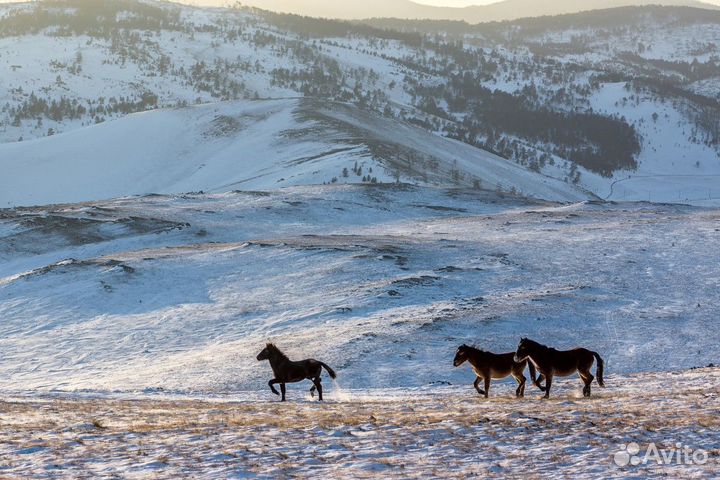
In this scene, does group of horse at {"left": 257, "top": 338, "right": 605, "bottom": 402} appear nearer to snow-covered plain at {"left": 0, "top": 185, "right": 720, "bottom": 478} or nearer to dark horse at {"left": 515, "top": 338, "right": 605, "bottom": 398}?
dark horse at {"left": 515, "top": 338, "right": 605, "bottom": 398}

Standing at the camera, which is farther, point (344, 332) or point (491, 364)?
point (344, 332)

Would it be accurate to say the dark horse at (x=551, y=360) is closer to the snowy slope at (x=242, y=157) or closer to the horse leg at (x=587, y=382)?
the horse leg at (x=587, y=382)

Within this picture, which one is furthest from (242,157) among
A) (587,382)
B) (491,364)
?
(587,382)

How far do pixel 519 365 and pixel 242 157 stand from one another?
9571cm

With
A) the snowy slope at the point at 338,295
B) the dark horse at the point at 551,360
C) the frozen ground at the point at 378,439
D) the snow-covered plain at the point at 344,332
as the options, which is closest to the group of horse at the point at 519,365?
the dark horse at the point at 551,360

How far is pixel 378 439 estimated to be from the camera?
11.7m

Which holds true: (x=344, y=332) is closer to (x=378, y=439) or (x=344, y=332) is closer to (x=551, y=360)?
(x=551, y=360)

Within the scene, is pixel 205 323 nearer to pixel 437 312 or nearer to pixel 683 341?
pixel 437 312

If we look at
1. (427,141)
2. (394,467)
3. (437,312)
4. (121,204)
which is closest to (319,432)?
(394,467)

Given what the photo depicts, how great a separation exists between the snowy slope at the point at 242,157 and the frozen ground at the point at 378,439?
68551mm

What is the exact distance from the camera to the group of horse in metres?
16.0

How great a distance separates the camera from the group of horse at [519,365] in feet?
52.5

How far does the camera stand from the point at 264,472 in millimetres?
10180

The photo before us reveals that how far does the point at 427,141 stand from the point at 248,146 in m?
28.4
